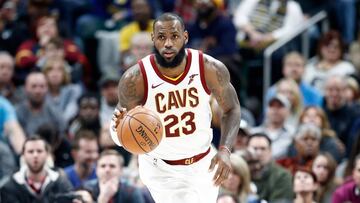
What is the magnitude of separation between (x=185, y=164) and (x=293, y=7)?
7.01m

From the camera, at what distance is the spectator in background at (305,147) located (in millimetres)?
12945

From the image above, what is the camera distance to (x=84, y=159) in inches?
497

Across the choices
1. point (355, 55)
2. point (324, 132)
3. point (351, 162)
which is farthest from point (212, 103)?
point (355, 55)

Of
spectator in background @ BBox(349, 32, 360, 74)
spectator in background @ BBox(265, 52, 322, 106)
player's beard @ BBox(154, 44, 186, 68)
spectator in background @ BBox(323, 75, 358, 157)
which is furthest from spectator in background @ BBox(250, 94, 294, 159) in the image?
player's beard @ BBox(154, 44, 186, 68)

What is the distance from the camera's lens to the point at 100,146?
13.4 meters

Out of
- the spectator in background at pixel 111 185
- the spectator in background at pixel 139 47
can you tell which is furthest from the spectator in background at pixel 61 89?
the spectator in background at pixel 111 185

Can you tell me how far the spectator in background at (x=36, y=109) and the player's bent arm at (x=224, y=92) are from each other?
4954mm

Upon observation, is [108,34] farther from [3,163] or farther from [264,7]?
[3,163]

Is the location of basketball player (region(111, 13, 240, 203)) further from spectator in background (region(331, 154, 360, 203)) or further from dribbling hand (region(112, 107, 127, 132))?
spectator in background (region(331, 154, 360, 203))

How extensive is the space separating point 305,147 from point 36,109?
11.6 ft

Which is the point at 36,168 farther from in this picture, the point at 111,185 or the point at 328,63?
the point at 328,63

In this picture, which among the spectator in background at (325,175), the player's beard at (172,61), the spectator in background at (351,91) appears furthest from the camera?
the spectator in background at (351,91)

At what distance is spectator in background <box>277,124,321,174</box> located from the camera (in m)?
12.9

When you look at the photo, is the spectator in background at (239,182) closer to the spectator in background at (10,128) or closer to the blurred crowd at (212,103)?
the blurred crowd at (212,103)
